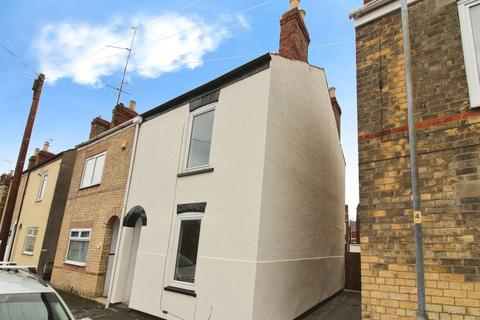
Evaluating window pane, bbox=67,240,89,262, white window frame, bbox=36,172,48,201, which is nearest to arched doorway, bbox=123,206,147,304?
window pane, bbox=67,240,89,262

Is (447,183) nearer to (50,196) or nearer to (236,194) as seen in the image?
(236,194)

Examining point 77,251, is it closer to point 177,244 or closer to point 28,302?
point 177,244

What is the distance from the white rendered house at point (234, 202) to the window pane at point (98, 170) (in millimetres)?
2900

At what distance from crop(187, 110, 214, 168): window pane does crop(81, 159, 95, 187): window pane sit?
6.54 metres

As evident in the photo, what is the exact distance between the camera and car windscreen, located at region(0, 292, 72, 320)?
3426 mm

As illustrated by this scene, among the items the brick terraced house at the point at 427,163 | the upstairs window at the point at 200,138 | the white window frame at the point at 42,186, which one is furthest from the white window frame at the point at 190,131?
the white window frame at the point at 42,186

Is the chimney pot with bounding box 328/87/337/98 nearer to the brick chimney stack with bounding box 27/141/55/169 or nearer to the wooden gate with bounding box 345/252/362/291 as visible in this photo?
the wooden gate with bounding box 345/252/362/291

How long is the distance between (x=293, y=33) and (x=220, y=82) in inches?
116

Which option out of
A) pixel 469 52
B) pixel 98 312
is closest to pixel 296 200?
pixel 469 52

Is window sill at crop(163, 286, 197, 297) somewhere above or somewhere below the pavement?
above

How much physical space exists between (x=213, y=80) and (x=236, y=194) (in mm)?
3357

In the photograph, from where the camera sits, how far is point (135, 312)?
342 inches

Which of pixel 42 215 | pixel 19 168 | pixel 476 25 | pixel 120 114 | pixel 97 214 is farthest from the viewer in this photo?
pixel 42 215

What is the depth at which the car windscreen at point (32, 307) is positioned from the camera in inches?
135
